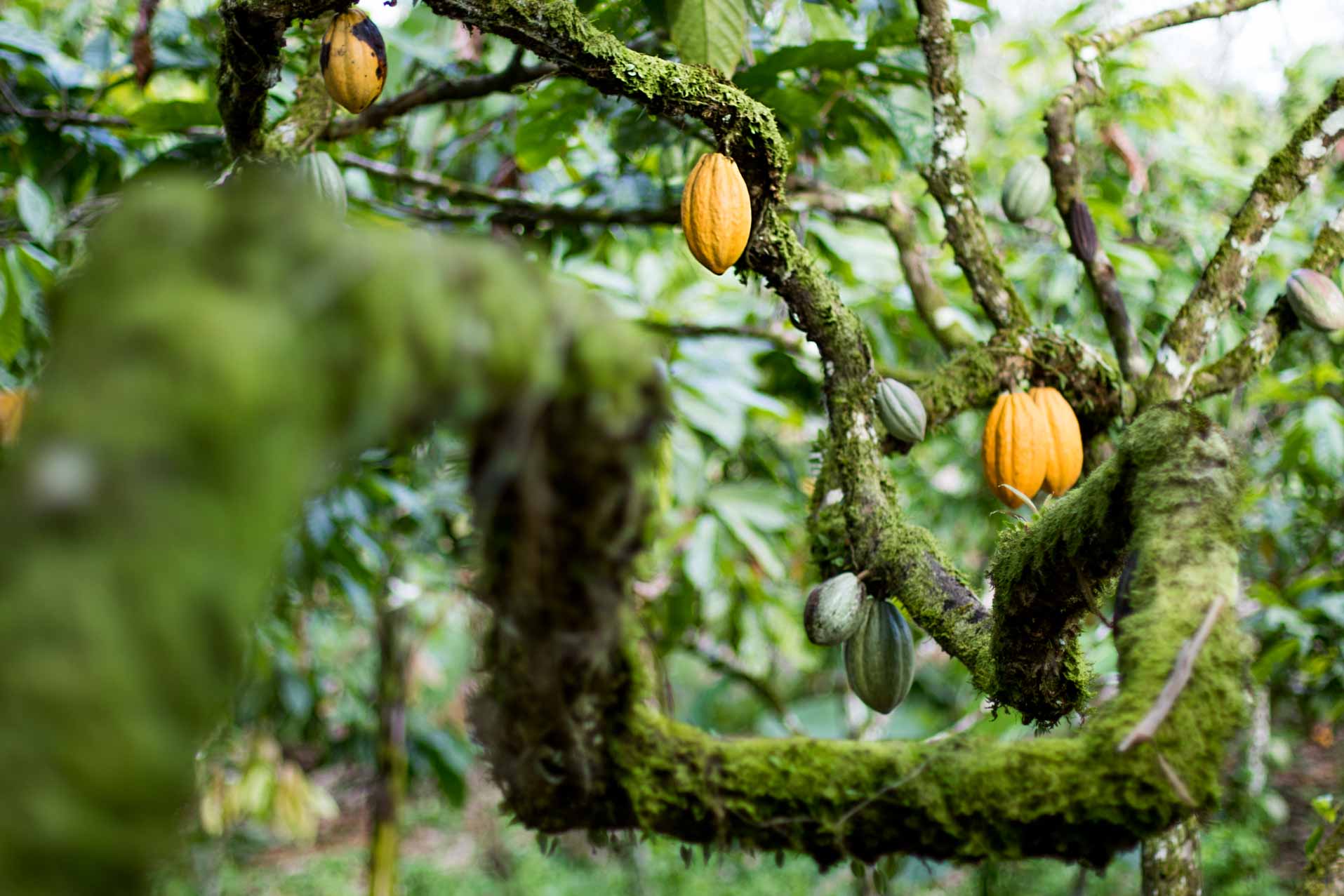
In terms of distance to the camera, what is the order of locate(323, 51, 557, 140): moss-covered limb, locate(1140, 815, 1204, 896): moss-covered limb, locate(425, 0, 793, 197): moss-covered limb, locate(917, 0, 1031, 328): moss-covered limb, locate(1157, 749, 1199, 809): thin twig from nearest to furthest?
locate(1157, 749, 1199, 809): thin twig
locate(425, 0, 793, 197): moss-covered limb
locate(1140, 815, 1204, 896): moss-covered limb
locate(917, 0, 1031, 328): moss-covered limb
locate(323, 51, 557, 140): moss-covered limb

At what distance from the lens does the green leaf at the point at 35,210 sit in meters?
1.55

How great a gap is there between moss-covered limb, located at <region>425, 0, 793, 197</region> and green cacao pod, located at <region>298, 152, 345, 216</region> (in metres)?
0.37

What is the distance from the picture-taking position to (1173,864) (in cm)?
147

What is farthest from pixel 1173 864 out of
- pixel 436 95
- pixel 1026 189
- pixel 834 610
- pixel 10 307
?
pixel 10 307

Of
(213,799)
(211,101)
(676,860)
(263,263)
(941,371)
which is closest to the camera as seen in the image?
(263,263)

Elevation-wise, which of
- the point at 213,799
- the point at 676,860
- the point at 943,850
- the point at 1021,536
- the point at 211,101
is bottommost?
the point at 676,860

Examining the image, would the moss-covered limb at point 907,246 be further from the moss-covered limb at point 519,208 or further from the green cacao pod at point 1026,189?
the moss-covered limb at point 519,208

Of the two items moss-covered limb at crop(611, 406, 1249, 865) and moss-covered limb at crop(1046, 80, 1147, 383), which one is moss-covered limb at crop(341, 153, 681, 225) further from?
moss-covered limb at crop(611, 406, 1249, 865)

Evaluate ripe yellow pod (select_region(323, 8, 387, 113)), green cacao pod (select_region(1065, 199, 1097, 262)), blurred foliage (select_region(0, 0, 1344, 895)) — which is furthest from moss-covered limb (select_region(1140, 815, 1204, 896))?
ripe yellow pod (select_region(323, 8, 387, 113))

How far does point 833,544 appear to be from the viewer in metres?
1.29

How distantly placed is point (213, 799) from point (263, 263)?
351 cm

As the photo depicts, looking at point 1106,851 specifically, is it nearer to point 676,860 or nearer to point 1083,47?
point 1083,47

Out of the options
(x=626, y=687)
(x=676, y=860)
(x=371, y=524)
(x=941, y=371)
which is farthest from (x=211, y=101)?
(x=676, y=860)

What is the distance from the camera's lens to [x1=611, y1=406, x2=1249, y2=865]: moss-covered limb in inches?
23.2
